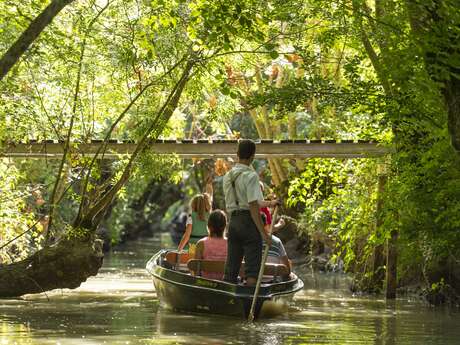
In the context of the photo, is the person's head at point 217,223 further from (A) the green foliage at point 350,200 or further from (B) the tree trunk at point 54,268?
(A) the green foliage at point 350,200

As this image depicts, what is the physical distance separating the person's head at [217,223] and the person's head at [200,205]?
1.37m

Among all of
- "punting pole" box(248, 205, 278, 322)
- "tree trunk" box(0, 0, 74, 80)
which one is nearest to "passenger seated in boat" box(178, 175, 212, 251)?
"punting pole" box(248, 205, 278, 322)

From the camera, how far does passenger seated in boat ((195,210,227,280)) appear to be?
14.5 metres

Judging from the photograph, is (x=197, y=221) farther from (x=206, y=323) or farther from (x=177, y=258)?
(x=206, y=323)

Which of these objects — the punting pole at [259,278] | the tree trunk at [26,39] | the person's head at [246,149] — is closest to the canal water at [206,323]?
the punting pole at [259,278]

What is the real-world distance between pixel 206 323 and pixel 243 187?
1898 millimetres

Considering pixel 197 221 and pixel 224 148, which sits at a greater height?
pixel 224 148

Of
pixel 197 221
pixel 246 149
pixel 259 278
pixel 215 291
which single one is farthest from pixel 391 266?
pixel 246 149

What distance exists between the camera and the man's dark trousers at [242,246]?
13.1 meters

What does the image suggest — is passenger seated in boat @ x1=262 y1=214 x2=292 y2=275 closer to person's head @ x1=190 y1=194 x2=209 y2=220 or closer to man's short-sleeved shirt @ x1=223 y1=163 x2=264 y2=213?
Answer: person's head @ x1=190 y1=194 x2=209 y2=220

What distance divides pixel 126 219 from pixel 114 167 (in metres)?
26.0

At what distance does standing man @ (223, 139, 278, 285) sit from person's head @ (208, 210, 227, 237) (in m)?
0.94

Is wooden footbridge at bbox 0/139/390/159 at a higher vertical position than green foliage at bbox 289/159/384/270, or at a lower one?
higher

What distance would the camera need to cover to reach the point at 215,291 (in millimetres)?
13742
